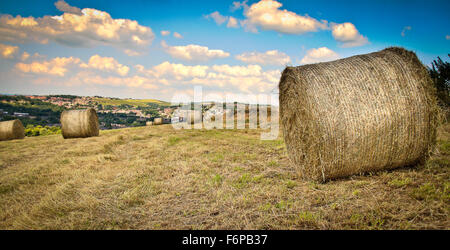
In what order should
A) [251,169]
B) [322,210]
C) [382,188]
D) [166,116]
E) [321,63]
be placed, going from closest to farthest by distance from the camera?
[322,210], [382,188], [321,63], [251,169], [166,116]

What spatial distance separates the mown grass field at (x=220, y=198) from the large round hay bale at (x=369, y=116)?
14.3 inches

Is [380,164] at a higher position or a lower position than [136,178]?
higher

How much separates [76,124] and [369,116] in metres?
14.1

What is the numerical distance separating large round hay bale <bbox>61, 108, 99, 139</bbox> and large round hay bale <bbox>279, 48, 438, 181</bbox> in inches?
496

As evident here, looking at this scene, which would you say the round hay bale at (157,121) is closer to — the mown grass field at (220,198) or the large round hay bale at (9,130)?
the large round hay bale at (9,130)

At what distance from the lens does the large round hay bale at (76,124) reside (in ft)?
43.0

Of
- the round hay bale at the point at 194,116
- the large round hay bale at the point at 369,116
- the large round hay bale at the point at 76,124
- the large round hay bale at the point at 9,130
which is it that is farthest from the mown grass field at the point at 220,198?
the round hay bale at the point at 194,116

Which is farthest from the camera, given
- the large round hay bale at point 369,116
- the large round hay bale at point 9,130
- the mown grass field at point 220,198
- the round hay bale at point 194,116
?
the round hay bale at point 194,116

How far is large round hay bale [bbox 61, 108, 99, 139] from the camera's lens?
13094 mm

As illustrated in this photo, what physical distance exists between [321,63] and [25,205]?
620 centimetres
